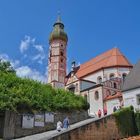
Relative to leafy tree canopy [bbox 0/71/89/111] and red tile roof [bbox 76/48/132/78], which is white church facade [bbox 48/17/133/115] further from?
leafy tree canopy [bbox 0/71/89/111]

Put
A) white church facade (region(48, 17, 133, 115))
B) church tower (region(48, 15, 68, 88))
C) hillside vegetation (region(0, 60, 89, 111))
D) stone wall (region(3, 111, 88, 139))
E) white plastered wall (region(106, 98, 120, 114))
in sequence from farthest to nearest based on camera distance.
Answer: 1. church tower (region(48, 15, 68, 88))
2. white church facade (region(48, 17, 133, 115))
3. white plastered wall (region(106, 98, 120, 114))
4. hillside vegetation (region(0, 60, 89, 111))
5. stone wall (region(3, 111, 88, 139))

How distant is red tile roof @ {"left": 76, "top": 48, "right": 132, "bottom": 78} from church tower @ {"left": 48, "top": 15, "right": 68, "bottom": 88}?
15.6 ft

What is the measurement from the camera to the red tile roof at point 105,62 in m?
64.2

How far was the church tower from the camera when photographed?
7547 cm

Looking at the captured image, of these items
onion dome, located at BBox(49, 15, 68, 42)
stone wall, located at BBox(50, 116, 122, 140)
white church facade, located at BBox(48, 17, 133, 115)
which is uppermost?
onion dome, located at BBox(49, 15, 68, 42)

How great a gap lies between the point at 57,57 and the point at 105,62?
52.5ft

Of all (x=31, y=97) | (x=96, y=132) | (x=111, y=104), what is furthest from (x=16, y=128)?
(x=111, y=104)

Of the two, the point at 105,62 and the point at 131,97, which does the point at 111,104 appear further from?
the point at 105,62

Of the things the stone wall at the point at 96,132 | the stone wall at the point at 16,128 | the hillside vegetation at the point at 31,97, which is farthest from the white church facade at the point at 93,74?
the stone wall at the point at 96,132

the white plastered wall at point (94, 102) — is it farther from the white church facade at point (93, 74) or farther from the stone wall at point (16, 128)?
the stone wall at point (16, 128)

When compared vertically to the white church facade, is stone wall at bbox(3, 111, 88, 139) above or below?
below

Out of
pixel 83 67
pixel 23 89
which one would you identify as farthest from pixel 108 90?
pixel 23 89

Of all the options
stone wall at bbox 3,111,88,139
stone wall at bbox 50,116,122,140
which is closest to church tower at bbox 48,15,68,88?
stone wall at bbox 3,111,88,139

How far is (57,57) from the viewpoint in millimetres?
77812
